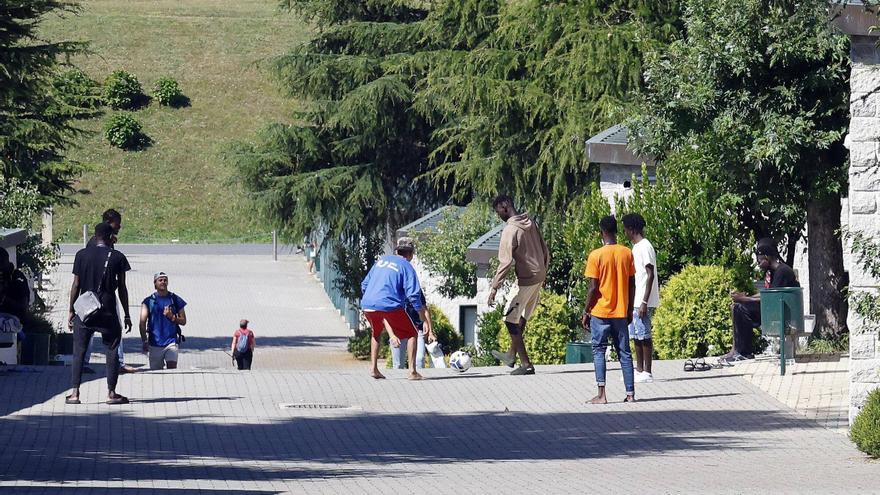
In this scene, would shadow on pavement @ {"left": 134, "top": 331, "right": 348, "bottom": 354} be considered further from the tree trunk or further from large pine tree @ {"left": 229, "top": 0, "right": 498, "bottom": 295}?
the tree trunk

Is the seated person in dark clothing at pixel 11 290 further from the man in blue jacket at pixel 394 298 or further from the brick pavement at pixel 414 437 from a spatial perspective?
the man in blue jacket at pixel 394 298

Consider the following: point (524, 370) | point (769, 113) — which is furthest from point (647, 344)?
point (769, 113)

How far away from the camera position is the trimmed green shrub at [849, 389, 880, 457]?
1111cm

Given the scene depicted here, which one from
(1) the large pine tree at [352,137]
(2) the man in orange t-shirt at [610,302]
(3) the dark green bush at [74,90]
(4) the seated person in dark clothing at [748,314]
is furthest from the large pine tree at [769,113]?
(1) the large pine tree at [352,137]

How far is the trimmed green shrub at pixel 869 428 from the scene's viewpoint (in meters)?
11.1

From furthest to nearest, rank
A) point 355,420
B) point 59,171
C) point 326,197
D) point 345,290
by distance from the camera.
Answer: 1. point 326,197
2. point 345,290
3. point 59,171
4. point 355,420

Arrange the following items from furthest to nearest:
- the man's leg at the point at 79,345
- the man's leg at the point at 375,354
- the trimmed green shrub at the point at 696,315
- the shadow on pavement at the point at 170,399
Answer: the trimmed green shrub at the point at 696,315 < the man's leg at the point at 375,354 < the shadow on pavement at the point at 170,399 < the man's leg at the point at 79,345

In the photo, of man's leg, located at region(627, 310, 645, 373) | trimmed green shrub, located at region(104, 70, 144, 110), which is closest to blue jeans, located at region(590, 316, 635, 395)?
man's leg, located at region(627, 310, 645, 373)

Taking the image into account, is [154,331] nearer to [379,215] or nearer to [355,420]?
[355,420]

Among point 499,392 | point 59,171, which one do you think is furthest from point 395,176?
point 499,392

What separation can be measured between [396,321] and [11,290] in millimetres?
4057

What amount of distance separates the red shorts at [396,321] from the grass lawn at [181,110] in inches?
1674

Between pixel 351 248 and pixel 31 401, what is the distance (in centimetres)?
2823

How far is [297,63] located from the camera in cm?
4269
